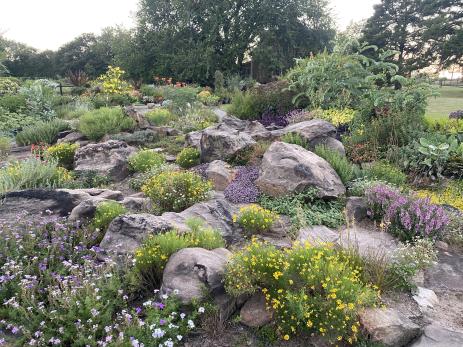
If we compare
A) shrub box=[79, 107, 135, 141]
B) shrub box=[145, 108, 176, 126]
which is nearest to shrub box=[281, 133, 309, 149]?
shrub box=[79, 107, 135, 141]

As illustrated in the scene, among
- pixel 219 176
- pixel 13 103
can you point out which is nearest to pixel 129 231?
pixel 219 176

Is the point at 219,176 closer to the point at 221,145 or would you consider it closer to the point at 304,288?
the point at 221,145

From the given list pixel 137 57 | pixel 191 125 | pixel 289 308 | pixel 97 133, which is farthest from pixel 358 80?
pixel 137 57

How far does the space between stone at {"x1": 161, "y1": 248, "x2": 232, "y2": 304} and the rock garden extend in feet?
0.05

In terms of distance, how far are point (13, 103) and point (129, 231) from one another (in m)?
13.1

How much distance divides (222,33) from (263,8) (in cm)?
371

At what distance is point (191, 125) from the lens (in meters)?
11.8

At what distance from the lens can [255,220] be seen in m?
5.12

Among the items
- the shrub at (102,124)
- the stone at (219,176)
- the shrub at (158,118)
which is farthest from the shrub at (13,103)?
the stone at (219,176)

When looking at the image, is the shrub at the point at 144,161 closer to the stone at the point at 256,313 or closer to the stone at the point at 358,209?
the stone at the point at 358,209

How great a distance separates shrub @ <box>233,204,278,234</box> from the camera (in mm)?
5109

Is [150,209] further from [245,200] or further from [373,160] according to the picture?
[373,160]

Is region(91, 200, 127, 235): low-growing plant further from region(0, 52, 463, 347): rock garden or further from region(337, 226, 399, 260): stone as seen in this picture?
region(337, 226, 399, 260): stone

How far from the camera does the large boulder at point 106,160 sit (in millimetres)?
7910
